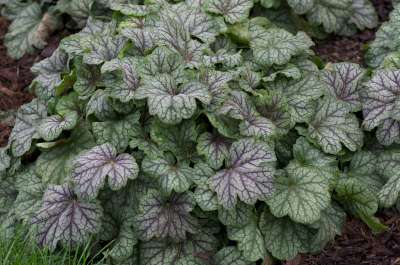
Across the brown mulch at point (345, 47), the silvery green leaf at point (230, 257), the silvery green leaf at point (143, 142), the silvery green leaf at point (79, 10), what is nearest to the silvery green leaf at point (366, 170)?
the silvery green leaf at point (230, 257)

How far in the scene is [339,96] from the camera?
14.6 ft

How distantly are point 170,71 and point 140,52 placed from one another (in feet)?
1.07

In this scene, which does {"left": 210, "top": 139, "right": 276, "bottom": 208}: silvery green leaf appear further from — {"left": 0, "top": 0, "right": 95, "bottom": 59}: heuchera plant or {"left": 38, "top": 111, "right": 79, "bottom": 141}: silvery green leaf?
{"left": 0, "top": 0, "right": 95, "bottom": 59}: heuchera plant

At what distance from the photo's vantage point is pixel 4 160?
4.43m

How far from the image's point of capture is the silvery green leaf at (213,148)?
3.91 m

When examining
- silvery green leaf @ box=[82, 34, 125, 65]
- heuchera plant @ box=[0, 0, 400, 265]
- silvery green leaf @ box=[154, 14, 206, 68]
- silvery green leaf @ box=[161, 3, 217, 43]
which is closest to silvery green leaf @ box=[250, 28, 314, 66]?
heuchera plant @ box=[0, 0, 400, 265]

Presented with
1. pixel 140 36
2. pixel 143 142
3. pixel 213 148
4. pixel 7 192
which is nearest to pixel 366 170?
pixel 213 148

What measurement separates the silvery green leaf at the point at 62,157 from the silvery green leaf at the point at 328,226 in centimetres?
142

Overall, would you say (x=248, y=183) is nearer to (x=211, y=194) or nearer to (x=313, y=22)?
(x=211, y=194)

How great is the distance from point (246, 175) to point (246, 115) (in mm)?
Answer: 419

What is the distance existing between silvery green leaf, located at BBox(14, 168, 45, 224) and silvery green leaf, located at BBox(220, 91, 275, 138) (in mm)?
1230

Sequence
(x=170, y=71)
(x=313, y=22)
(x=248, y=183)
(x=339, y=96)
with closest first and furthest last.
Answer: (x=248, y=183), (x=170, y=71), (x=339, y=96), (x=313, y=22)

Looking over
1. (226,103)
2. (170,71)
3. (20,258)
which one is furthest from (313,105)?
(20,258)

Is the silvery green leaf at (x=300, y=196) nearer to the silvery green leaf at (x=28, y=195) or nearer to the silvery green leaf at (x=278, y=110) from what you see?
the silvery green leaf at (x=278, y=110)
